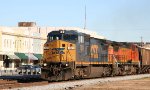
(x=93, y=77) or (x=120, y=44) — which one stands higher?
(x=120, y=44)

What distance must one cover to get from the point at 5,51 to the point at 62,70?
43199 mm

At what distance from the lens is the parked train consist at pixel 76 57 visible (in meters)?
31.4

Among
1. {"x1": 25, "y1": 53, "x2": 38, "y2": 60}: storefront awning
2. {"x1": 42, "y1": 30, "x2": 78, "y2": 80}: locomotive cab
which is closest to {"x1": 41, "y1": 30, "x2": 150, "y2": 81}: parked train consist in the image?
{"x1": 42, "y1": 30, "x2": 78, "y2": 80}: locomotive cab

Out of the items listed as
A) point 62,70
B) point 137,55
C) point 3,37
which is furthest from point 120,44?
point 3,37

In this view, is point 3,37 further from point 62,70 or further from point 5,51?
point 62,70

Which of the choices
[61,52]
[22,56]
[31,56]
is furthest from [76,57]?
[31,56]

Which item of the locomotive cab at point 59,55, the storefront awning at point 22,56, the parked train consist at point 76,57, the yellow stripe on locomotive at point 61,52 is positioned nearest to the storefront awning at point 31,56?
the storefront awning at point 22,56

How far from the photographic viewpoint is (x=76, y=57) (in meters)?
32.2

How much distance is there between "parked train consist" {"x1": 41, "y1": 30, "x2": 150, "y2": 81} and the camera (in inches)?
1236

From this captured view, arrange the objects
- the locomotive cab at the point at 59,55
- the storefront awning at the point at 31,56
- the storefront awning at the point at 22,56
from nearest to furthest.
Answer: the locomotive cab at the point at 59,55
the storefront awning at the point at 22,56
the storefront awning at the point at 31,56

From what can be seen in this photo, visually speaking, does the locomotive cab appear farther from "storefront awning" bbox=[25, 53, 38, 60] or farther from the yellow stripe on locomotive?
"storefront awning" bbox=[25, 53, 38, 60]

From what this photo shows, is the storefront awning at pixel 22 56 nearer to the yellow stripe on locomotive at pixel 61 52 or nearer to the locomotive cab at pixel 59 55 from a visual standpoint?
the locomotive cab at pixel 59 55

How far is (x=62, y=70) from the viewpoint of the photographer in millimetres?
31312

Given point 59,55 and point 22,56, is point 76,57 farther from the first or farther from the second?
point 22,56
